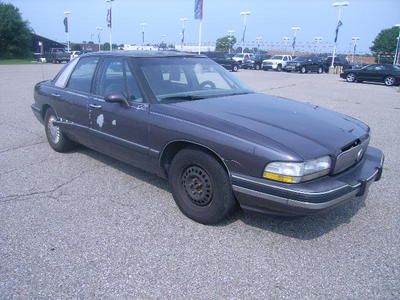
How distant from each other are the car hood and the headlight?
0.07 metres

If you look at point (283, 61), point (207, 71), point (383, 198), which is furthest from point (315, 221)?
point (283, 61)

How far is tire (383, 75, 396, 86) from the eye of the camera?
74.1 feet

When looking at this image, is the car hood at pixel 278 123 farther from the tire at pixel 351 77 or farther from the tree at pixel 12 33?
the tree at pixel 12 33

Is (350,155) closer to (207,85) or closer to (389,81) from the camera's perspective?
(207,85)

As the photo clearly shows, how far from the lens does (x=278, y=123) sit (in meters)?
3.28

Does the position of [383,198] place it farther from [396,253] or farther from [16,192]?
[16,192]

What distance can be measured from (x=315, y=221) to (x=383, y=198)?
1195 mm

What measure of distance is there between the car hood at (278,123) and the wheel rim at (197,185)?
18.5 inches

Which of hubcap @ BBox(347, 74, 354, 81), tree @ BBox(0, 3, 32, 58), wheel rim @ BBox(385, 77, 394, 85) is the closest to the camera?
wheel rim @ BBox(385, 77, 394, 85)

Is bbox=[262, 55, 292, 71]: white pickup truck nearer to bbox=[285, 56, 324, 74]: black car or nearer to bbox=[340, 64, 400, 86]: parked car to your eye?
bbox=[285, 56, 324, 74]: black car

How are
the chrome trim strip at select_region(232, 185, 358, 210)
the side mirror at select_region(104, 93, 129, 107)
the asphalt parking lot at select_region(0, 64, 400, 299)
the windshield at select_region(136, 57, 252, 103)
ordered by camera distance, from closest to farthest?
the asphalt parking lot at select_region(0, 64, 400, 299) → the chrome trim strip at select_region(232, 185, 358, 210) → the side mirror at select_region(104, 93, 129, 107) → the windshield at select_region(136, 57, 252, 103)

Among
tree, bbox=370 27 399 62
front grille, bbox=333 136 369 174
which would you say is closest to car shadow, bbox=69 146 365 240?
front grille, bbox=333 136 369 174

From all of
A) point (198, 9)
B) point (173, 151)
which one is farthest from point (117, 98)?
point (198, 9)

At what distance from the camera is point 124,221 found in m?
3.50
